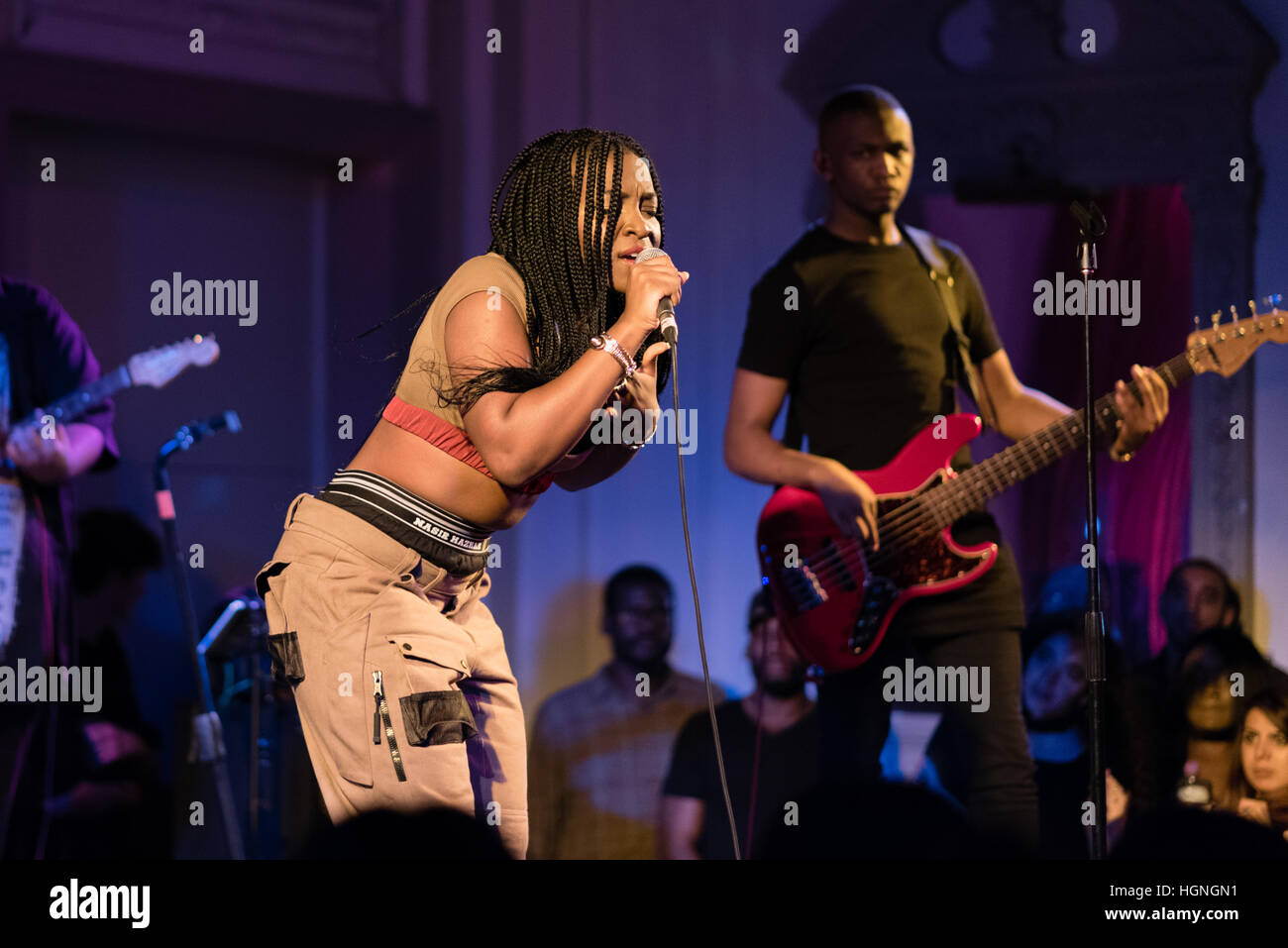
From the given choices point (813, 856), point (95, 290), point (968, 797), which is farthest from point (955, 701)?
point (95, 290)

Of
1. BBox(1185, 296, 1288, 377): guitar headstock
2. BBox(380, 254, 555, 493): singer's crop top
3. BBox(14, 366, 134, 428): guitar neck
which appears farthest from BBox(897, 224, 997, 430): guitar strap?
BBox(14, 366, 134, 428): guitar neck

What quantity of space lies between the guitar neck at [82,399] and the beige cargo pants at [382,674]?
167cm

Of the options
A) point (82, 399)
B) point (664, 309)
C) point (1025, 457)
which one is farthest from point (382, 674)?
point (1025, 457)

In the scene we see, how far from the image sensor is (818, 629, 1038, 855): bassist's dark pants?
144 inches

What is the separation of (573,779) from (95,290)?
6.95 ft

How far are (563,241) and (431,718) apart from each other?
A: 3.06 feet

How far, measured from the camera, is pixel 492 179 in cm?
451

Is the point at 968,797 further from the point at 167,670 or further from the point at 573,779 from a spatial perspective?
the point at 167,670

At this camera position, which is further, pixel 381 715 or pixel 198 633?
pixel 198 633

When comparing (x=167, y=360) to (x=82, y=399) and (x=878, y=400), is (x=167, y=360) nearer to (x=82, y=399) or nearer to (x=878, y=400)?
(x=82, y=399)

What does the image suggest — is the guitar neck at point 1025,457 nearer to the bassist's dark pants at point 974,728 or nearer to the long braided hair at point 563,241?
the bassist's dark pants at point 974,728

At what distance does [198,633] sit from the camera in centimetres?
412
